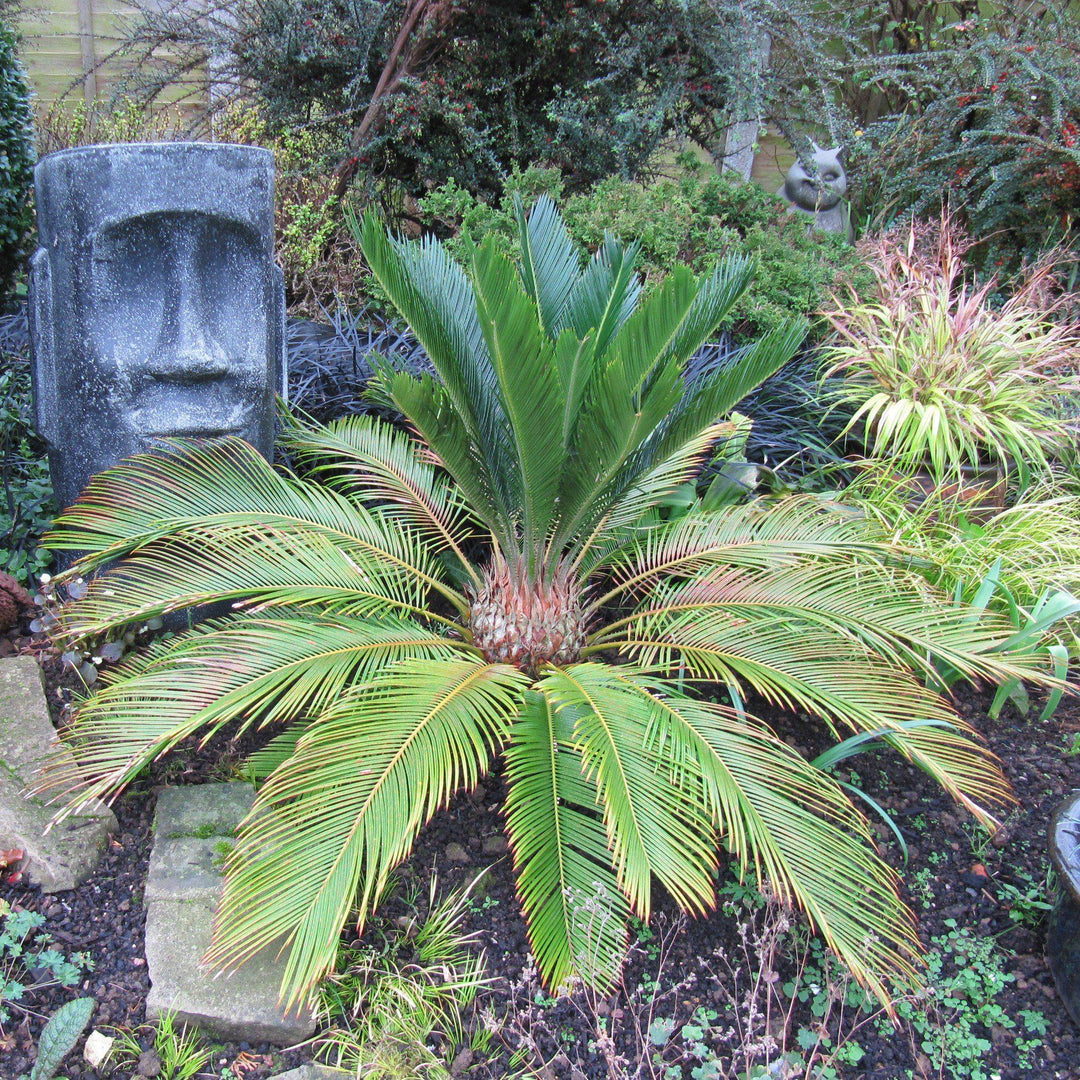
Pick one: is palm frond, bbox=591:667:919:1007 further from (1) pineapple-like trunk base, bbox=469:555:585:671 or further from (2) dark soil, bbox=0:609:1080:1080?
(1) pineapple-like trunk base, bbox=469:555:585:671

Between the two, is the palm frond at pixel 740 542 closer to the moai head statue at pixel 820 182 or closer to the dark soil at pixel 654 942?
the dark soil at pixel 654 942

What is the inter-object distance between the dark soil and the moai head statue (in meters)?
4.74

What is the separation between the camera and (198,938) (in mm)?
1841

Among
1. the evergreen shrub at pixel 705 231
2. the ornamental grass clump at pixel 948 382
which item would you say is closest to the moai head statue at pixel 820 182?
the evergreen shrub at pixel 705 231

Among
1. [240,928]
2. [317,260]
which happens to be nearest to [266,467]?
[240,928]

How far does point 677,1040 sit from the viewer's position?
5.83 feet

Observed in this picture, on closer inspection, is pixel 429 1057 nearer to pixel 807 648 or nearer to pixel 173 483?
pixel 807 648

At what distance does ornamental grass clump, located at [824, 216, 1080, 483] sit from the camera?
3.51m

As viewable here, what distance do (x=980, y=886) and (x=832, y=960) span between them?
20.2 inches

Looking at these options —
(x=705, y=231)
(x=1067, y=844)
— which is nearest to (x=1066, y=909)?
(x=1067, y=844)

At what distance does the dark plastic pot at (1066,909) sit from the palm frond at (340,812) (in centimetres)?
121

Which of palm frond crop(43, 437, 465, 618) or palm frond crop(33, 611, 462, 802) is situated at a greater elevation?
palm frond crop(43, 437, 465, 618)

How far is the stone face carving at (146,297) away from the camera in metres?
2.32

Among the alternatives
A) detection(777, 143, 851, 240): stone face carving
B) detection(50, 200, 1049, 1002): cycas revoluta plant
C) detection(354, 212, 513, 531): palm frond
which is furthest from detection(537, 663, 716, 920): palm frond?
detection(777, 143, 851, 240): stone face carving
